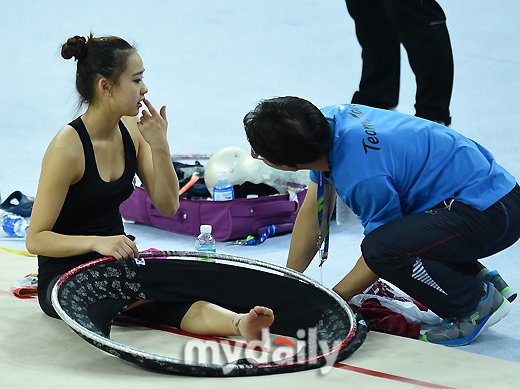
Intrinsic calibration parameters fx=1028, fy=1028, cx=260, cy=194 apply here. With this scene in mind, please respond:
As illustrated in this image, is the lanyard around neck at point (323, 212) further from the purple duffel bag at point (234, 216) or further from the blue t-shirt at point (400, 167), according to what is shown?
the purple duffel bag at point (234, 216)

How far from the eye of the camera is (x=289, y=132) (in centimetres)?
270

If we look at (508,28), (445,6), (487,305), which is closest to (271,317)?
(487,305)

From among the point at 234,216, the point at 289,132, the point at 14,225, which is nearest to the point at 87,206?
the point at 289,132

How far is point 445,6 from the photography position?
8227 millimetres

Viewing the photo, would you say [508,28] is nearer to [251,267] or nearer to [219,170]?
[219,170]

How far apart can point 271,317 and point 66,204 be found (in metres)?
0.67

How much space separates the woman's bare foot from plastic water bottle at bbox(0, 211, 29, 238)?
1.53 metres

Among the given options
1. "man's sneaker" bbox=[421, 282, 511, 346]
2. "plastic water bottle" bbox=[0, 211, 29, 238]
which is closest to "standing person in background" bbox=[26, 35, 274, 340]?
"man's sneaker" bbox=[421, 282, 511, 346]

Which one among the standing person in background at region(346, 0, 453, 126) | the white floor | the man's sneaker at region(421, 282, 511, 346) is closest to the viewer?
the man's sneaker at region(421, 282, 511, 346)

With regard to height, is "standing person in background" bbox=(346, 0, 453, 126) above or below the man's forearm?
above

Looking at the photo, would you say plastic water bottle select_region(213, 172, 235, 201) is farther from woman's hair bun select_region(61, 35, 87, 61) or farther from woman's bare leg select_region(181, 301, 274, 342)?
woman's hair bun select_region(61, 35, 87, 61)

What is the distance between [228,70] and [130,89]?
12.4ft

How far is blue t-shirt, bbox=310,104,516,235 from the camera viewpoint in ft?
9.03

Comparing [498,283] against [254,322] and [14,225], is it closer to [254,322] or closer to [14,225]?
[254,322]
